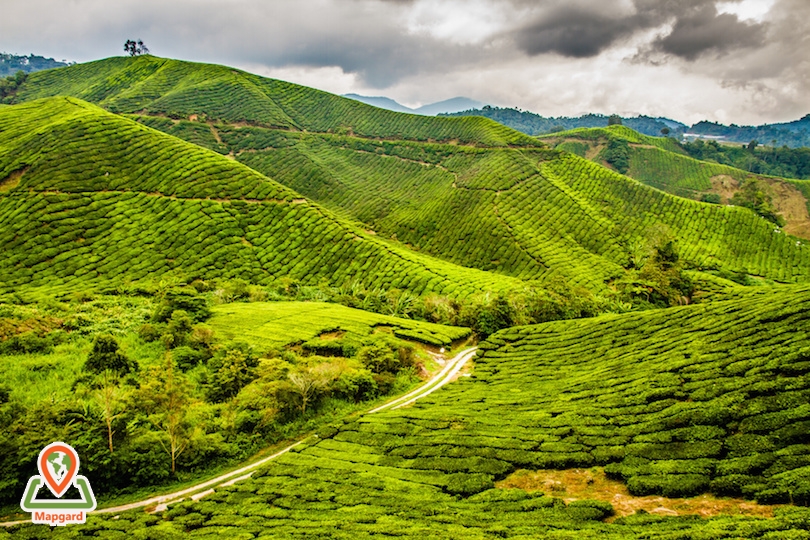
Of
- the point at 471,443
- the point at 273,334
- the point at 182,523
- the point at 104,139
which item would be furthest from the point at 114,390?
the point at 104,139

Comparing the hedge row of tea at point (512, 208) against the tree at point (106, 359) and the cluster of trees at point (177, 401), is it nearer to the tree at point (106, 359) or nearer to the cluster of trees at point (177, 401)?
the cluster of trees at point (177, 401)

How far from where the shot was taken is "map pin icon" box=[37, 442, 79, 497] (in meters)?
16.7

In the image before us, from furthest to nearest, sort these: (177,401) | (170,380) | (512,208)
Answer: (512,208)
(170,380)
(177,401)

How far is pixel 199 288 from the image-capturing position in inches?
2333

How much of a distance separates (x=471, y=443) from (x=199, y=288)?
155 ft

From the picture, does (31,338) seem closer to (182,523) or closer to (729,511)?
(182,523)

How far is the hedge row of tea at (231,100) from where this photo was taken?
13500 centimetres

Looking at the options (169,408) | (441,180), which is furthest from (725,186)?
(169,408)

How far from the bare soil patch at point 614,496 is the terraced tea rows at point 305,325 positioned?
2524cm

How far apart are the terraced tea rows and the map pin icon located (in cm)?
2233

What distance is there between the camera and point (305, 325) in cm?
4609

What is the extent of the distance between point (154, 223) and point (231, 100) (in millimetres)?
87718

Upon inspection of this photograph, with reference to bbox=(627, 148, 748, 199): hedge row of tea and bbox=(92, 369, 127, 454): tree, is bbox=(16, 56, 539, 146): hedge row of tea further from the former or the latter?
bbox=(92, 369, 127, 454): tree

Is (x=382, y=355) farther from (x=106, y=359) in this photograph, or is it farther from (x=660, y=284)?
(x=660, y=284)
